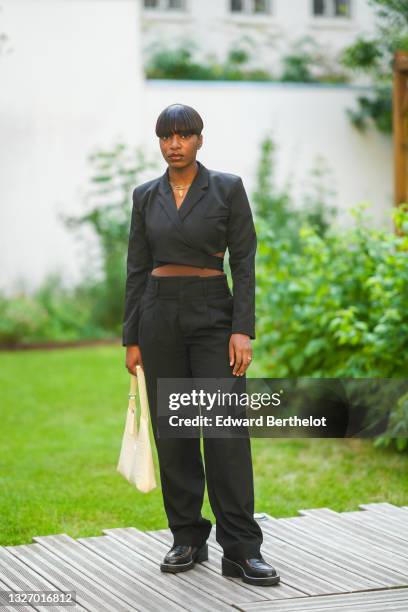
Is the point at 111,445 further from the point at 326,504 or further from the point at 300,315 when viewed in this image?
the point at 326,504

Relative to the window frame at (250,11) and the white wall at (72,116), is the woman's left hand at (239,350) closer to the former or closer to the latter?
the white wall at (72,116)

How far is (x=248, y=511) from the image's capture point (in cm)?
425

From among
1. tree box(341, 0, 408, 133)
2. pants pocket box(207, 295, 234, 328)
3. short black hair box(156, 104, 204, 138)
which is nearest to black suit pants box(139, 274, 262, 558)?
pants pocket box(207, 295, 234, 328)

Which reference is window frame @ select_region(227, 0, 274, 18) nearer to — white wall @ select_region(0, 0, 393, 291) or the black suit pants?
white wall @ select_region(0, 0, 393, 291)

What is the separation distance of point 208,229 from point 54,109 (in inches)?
407

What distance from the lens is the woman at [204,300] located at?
4.20 metres

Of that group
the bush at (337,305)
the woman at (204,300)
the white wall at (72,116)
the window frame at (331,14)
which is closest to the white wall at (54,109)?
the white wall at (72,116)

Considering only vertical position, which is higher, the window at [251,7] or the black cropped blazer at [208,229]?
the window at [251,7]

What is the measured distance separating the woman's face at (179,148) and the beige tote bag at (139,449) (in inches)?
33.5

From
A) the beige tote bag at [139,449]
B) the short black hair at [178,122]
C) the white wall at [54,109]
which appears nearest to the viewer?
the short black hair at [178,122]

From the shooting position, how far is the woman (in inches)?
165

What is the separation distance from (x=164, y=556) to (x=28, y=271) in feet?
31.6

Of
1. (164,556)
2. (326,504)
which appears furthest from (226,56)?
(164,556)

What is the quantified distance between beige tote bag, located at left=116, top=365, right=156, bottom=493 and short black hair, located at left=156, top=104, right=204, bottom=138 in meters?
0.96
